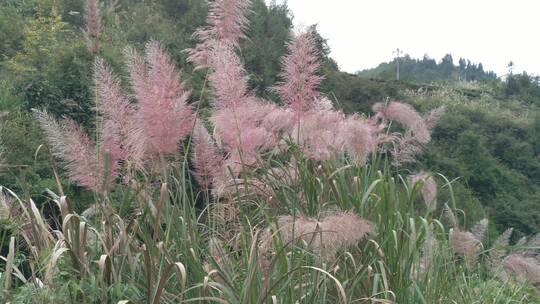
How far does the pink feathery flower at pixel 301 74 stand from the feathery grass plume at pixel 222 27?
11.7 inches

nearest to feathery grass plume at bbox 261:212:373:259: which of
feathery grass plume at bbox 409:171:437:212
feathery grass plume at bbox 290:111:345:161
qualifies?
feathery grass plume at bbox 290:111:345:161

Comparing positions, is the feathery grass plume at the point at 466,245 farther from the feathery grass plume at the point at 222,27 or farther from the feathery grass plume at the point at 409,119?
the feathery grass plume at the point at 222,27

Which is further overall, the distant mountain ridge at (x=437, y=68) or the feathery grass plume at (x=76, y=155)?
the distant mountain ridge at (x=437, y=68)

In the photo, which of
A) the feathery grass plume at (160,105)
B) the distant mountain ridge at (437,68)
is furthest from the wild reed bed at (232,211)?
the distant mountain ridge at (437,68)

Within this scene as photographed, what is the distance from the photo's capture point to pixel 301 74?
3621 millimetres

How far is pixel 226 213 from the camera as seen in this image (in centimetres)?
383

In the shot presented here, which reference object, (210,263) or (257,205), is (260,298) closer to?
(210,263)

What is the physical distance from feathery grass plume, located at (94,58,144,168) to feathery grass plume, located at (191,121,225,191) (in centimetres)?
33

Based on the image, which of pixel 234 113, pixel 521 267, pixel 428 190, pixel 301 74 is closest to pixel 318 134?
pixel 301 74

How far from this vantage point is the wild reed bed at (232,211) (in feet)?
9.74

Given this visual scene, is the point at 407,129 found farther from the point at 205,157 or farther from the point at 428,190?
the point at 205,157

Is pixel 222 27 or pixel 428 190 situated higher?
pixel 222 27

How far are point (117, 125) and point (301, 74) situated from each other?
867mm

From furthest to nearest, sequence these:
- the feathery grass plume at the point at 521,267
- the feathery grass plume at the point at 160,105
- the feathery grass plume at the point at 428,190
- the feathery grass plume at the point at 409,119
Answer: the feathery grass plume at the point at 409,119, the feathery grass plume at the point at 521,267, the feathery grass plume at the point at 428,190, the feathery grass plume at the point at 160,105
